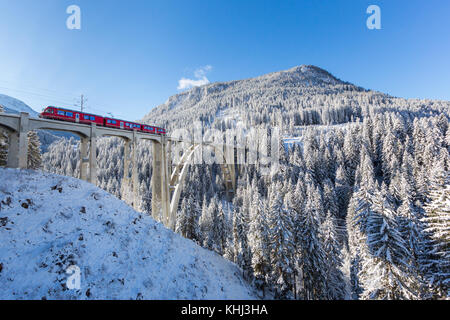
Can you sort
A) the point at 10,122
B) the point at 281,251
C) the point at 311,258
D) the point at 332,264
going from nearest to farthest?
1. the point at 10,122
2. the point at 311,258
3. the point at 281,251
4. the point at 332,264

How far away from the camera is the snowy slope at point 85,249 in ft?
25.6

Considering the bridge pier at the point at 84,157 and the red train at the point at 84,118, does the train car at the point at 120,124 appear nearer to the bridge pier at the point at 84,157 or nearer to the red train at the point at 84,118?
the red train at the point at 84,118

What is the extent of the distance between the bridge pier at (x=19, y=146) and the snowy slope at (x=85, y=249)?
1.38 m

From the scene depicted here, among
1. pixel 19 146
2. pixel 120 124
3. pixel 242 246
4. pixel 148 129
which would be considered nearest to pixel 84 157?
pixel 19 146

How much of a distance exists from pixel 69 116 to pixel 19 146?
434cm

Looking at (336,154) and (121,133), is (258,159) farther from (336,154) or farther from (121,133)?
(121,133)

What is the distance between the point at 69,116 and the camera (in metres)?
16.5

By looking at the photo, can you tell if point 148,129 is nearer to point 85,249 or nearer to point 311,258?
point 85,249

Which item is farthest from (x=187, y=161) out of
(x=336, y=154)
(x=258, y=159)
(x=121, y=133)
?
(x=336, y=154)

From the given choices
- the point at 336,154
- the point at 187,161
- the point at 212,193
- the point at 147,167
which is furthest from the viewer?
the point at 147,167

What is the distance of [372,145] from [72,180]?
80.5 m

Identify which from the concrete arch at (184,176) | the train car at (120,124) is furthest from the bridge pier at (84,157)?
the concrete arch at (184,176)
